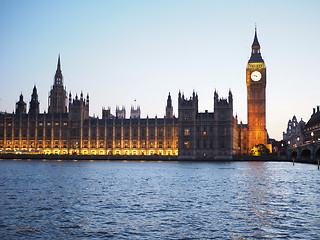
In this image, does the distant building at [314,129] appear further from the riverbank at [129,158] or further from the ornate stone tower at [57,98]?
the ornate stone tower at [57,98]

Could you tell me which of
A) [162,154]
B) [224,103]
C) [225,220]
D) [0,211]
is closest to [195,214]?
[225,220]

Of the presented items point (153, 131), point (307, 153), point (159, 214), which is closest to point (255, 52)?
point (153, 131)

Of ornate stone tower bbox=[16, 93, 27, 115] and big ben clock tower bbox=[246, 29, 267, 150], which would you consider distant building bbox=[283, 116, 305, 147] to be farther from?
ornate stone tower bbox=[16, 93, 27, 115]

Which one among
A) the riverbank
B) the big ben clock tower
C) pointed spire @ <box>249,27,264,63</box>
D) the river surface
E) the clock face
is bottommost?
the riverbank

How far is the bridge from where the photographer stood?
9278cm

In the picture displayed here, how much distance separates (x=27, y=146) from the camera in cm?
16150

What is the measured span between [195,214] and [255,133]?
13232 centimetres

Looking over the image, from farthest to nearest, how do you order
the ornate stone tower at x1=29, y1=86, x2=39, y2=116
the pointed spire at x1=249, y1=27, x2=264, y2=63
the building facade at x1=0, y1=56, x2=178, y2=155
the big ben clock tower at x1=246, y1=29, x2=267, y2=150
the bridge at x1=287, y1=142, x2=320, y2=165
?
the ornate stone tower at x1=29, y1=86, x2=39, y2=116 → the pointed spire at x1=249, y1=27, x2=264, y2=63 → the big ben clock tower at x1=246, y1=29, x2=267, y2=150 → the building facade at x1=0, y1=56, x2=178, y2=155 → the bridge at x1=287, y1=142, x2=320, y2=165

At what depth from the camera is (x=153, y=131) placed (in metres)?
152

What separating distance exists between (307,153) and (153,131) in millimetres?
57227

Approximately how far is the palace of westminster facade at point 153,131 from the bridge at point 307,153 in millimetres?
23899

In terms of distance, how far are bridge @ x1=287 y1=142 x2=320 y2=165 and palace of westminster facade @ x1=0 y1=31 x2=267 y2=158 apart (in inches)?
941

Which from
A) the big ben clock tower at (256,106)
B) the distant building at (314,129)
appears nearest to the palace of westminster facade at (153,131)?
the big ben clock tower at (256,106)

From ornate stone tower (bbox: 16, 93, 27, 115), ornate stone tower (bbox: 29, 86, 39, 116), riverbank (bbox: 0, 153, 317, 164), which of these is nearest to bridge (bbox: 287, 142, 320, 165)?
riverbank (bbox: 0, 153, 317, 164)
